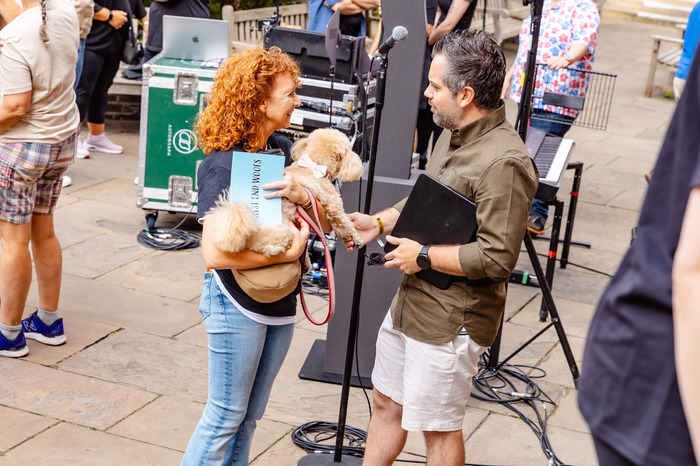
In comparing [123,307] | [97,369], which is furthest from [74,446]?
[123,307]

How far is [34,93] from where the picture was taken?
12.7 feet

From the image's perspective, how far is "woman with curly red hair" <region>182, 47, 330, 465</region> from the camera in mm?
2516

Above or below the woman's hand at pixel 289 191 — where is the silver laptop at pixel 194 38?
above

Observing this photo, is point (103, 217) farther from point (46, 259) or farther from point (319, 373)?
point (319, 373)

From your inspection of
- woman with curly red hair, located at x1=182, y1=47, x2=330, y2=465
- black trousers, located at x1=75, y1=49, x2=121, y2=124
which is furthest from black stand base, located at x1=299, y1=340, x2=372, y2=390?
black trousers, located at x1=75, y1=49, x2=121, y2=124

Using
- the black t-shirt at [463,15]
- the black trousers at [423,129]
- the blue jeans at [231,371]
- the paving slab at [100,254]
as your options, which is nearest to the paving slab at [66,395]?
the blue jeans at [231,371]

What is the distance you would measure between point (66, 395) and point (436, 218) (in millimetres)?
2170

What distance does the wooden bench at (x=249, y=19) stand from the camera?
869 centimetres

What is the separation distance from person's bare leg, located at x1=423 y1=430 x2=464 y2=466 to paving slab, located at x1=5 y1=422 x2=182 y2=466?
118cm

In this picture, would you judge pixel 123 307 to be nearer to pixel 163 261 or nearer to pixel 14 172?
pixel 163 261

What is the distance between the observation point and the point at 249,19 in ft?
30.7

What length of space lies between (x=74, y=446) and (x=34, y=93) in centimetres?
165

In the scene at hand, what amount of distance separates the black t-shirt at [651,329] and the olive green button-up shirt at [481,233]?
1378 mm

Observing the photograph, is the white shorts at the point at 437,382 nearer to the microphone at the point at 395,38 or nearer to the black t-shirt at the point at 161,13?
the microphone at the point at 395,38
